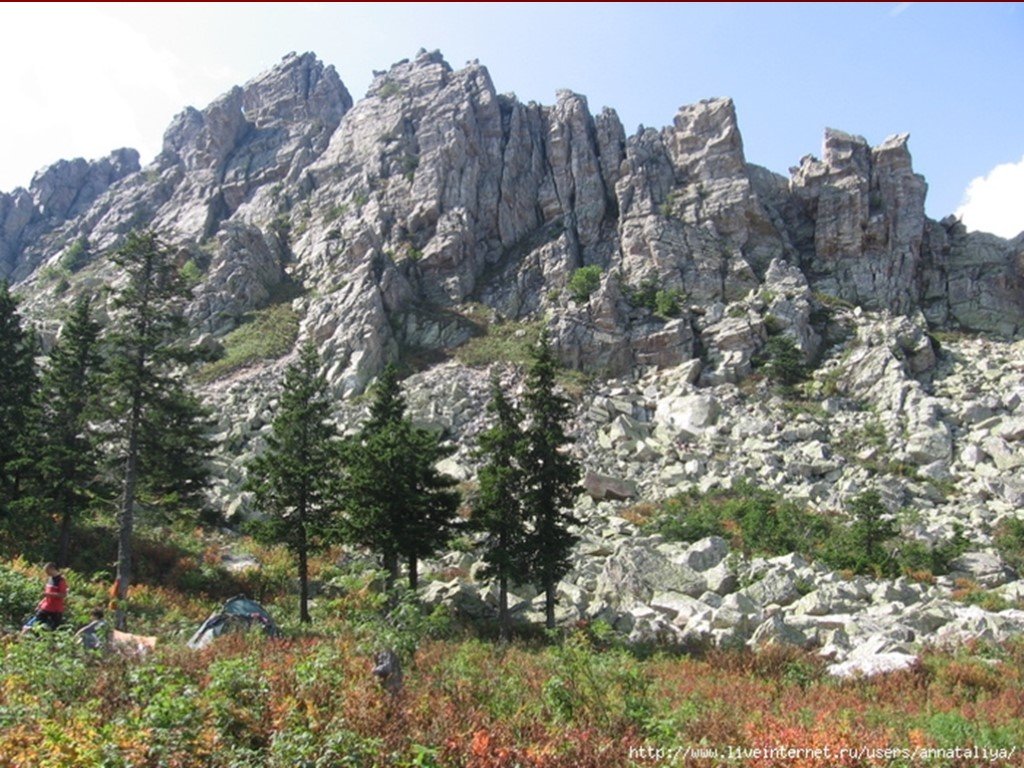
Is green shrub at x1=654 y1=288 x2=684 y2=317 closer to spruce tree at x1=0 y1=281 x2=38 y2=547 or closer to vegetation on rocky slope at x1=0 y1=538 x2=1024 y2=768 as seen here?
vegetation on rocky slope at x1=0 y1=538 x2=1024 y2=768

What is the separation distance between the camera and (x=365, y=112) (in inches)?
3113

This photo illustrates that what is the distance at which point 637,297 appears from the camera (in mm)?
54844

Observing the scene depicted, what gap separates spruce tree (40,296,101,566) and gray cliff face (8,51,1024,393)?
2194 centimetres

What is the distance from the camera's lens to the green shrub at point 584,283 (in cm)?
5428

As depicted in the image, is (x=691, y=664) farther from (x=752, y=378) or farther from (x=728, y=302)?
(x=728, y=302)

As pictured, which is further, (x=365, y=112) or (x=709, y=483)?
(x=365, y=112)

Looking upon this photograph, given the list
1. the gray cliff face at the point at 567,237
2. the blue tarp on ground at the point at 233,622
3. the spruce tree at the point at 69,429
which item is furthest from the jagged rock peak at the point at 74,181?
the blue tarp on ground at the point at 233,622

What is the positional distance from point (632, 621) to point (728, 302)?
4218cm

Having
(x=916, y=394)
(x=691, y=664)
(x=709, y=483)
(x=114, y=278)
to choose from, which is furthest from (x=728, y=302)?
(x=114, y=278)

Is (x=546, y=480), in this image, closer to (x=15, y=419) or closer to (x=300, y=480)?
(x=300, y=480)

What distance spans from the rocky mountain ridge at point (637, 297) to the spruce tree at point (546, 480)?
2069 mm

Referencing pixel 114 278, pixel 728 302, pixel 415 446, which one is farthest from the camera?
pixel 114 278

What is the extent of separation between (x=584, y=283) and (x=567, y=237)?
10058mm

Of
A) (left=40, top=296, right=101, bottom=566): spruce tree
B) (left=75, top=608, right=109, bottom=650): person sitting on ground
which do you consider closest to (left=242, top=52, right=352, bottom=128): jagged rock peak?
(left=40, top=296, right=101, bottom=566): spruce tree
